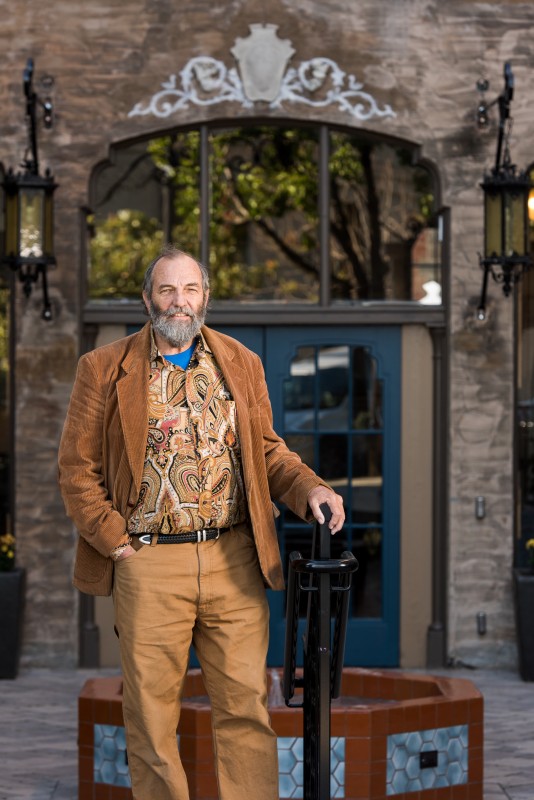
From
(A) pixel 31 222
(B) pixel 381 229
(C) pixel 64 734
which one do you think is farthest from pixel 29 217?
(C) pixel 64 734

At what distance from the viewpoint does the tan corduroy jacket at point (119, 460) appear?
4102mm

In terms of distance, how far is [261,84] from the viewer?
323 inches

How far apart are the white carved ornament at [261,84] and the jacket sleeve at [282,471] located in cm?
410

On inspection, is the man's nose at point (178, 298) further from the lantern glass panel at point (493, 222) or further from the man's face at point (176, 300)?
the lantern glass panel at point (493, 222)

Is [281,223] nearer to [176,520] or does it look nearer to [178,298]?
[178,298]

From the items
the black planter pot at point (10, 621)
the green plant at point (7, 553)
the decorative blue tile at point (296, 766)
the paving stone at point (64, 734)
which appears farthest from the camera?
the green plant at point (7, 553)

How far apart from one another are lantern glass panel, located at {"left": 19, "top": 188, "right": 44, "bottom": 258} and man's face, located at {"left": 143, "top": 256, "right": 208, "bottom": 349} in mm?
3762

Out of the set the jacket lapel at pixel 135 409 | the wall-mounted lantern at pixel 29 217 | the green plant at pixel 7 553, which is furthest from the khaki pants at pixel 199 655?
the green plant at pixel 7 553

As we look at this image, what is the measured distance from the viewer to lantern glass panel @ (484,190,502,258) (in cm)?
778

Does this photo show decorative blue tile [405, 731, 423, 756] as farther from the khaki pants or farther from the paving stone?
the khaki pants

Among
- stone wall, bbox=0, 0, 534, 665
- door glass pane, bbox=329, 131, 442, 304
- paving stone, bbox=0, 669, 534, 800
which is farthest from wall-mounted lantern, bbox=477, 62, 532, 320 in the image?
paving stone, bbox=0, 669, 534, 800

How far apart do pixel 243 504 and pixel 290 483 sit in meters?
0.16

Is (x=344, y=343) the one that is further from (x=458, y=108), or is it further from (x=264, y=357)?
(x=458, y=108)

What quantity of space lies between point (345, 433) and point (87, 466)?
4325 millimetres
